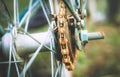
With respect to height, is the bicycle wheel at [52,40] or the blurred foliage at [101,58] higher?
the bicycle wheel at [52,40]

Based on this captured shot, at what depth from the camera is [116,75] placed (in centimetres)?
329

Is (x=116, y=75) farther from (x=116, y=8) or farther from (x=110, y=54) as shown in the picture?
(x=116, y=8)

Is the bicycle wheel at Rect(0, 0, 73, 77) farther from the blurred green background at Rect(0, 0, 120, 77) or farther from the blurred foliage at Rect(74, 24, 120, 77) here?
the blurred foliage at Rect(74, 24, 120, 77)

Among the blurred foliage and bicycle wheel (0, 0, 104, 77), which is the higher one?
bicycle wheel (0, 0, 104, 77)

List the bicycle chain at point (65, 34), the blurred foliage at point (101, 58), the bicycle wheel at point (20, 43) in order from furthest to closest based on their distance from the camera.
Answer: the blurred foliage at point (101, 58), the bicycle wheel at point (20, 43), the bicycle chain at point (65, 34)

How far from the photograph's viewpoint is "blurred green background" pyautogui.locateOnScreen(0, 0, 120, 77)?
2.78 metres

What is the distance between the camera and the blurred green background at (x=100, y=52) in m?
2.78

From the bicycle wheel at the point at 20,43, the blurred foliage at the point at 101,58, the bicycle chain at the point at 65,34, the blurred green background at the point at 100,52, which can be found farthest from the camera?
the blurred foliage at the point at 101,58

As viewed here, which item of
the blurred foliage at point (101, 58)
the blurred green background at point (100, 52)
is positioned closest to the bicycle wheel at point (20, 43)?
the blurred green background at point (100, 52)

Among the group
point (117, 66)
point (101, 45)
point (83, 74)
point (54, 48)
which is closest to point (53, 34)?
point (54, 48)

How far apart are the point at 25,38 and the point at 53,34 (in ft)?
0.41

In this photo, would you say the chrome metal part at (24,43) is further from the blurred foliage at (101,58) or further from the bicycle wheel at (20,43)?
the blurred foliage at (101,58)

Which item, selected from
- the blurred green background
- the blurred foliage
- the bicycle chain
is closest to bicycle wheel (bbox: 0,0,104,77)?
the bicycle chain

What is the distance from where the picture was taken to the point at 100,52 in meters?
3.59
